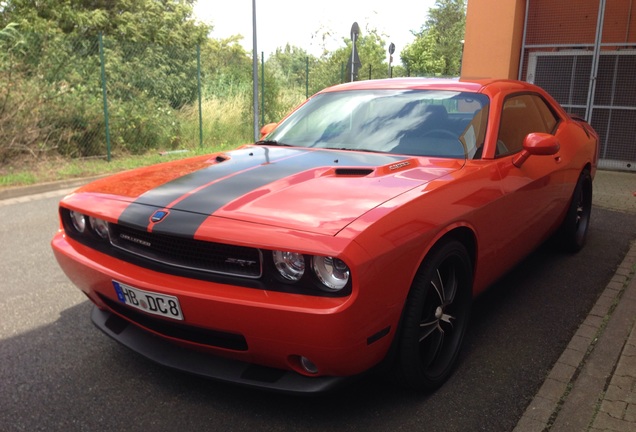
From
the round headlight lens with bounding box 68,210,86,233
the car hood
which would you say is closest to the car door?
the car hood

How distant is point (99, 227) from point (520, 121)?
9.19 ft

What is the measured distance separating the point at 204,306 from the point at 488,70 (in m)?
9.99

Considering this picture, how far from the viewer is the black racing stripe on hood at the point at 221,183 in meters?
2.27

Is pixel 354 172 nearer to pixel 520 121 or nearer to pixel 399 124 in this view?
pixel 399 124

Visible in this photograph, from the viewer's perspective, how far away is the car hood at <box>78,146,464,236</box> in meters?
2.21

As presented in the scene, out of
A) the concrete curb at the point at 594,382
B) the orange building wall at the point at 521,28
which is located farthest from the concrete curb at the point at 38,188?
the concrete curb at the point at 594,382

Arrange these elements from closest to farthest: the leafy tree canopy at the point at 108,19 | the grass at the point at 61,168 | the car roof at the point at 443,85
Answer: the car roof at the point at 443,85 → the grass at the point at 61,168 → the leafy tree canopy at the point at 108,19

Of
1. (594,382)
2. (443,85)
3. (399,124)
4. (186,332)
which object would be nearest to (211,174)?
(186,332)

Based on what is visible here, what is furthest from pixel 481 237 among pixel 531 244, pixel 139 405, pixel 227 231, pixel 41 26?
pixel 41 26

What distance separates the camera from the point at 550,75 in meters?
10.7

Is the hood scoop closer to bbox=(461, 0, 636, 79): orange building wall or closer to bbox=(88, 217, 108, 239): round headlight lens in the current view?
bbox=(88, 217, 108, 239): round headlight lens

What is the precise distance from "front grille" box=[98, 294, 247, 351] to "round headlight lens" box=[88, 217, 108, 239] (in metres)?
0.32

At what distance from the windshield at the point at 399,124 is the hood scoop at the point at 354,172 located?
1.72 feet

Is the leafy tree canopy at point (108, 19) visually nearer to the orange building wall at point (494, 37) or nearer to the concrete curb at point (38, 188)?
the concrete curb at point (38, 188)
